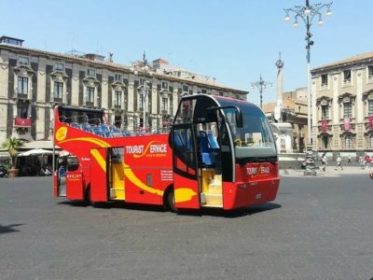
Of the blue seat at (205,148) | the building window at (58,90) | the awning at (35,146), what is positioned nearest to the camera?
the blue seat at (205,148)

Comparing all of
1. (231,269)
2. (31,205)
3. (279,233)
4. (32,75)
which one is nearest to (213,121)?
(279,233)

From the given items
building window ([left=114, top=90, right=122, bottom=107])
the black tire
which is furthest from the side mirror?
building window ([left=114, top=90, right=122, bottom=107])

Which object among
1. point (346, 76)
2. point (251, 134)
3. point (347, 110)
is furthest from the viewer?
point (346, 76)

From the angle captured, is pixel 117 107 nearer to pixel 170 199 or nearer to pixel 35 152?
pixel 35 152

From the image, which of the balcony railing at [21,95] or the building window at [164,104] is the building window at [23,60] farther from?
the building window at [164,104]

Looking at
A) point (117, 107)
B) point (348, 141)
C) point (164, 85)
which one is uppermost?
point (164, 85)

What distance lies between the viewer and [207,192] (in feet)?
43.6

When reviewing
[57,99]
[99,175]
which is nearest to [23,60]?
[57,99]

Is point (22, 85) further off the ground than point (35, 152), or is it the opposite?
point (22, 85)

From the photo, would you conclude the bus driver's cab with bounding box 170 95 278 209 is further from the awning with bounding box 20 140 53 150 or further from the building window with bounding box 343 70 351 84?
the building window with bounding box 343 70 351 84

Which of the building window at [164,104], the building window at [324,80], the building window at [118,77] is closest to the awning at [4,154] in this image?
the building window at [118,77]

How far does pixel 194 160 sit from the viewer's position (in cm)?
1324

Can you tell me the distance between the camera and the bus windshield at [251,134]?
12.8 metres

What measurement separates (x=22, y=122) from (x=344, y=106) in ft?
166
